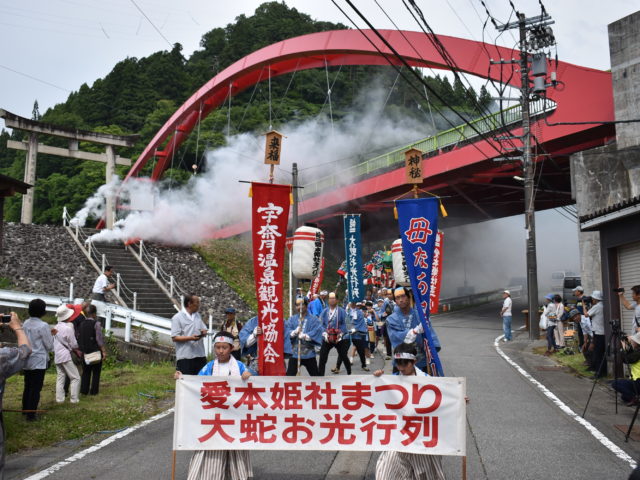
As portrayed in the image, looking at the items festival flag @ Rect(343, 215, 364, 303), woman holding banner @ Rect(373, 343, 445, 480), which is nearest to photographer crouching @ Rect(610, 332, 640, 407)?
woman holding banner @ Rect(373, 343, 445, 480)

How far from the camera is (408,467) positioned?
181 inches

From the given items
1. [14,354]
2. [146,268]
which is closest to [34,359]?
[14,354]

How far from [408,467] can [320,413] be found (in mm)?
896

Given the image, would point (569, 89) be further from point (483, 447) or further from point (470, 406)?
point (483, 447)

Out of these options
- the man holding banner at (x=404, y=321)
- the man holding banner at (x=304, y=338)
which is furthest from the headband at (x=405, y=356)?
the man holding banner at (x=304, y=338)

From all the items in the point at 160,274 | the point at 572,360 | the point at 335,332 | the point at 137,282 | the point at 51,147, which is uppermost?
the point at 51,147

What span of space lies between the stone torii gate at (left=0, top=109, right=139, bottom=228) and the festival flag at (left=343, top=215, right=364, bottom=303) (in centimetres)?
2344

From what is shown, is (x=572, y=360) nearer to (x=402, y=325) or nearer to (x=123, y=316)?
(x=402, y=325)

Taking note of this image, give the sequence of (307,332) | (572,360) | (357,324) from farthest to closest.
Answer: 1. (572,360)
2. (357,324)
3. (307,332)

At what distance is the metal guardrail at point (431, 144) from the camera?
2220cm

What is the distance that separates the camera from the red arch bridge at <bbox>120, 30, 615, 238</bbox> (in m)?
20.0

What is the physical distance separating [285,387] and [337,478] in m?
1.03

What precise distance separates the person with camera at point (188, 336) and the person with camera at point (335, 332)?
306 cm

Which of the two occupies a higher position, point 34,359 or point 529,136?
point 529,136
